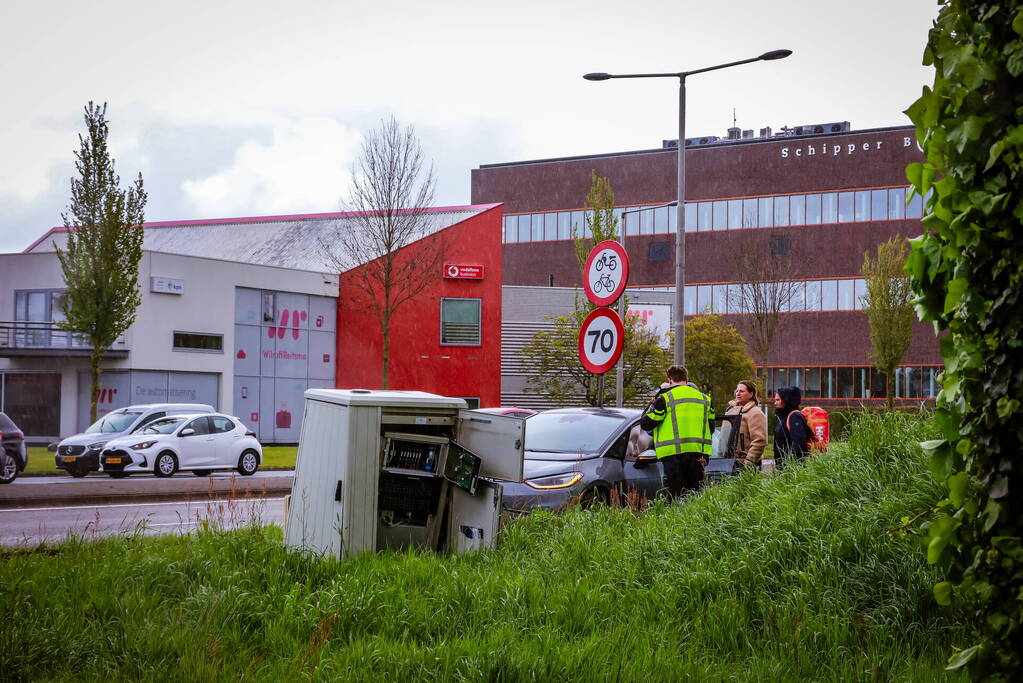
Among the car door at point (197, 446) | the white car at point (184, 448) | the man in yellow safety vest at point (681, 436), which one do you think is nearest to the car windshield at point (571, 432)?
the man in yellow safety vest at point (681, 436)

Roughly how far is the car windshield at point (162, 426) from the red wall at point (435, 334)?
1947 centimetres

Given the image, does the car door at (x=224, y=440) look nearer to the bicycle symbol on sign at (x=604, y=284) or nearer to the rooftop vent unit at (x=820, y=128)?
the bicycle symbol on sign at (x=604, y=284)

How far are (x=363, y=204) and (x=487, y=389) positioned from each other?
38.0 ft

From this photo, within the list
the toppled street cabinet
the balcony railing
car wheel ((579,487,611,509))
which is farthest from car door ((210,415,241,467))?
the toppled street cabinet

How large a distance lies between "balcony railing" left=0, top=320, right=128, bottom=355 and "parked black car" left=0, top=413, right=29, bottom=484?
17918 millimetres

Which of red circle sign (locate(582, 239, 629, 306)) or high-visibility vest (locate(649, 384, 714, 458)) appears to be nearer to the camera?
high-visibility vest (locate(649, 384, 714, 458))

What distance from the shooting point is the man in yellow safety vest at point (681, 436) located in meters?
10.9

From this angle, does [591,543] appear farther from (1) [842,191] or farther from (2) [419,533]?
(1) [842,191]

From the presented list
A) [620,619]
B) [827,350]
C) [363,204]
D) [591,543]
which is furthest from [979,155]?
[827,350]

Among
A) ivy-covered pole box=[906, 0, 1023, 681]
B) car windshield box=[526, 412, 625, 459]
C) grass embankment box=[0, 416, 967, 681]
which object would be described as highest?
ivy-covered pole box=[906, 0, 1023, 681]

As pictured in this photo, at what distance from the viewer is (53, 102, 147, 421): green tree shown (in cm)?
3027

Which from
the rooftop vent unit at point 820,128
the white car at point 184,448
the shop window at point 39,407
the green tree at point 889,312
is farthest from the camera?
the rooftop vent unit at point 820,128

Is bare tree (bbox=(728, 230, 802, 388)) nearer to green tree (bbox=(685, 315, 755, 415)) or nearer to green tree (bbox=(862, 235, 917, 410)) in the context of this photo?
green tree (bbox=(685, 315, 755, 415))

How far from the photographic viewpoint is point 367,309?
150ft
